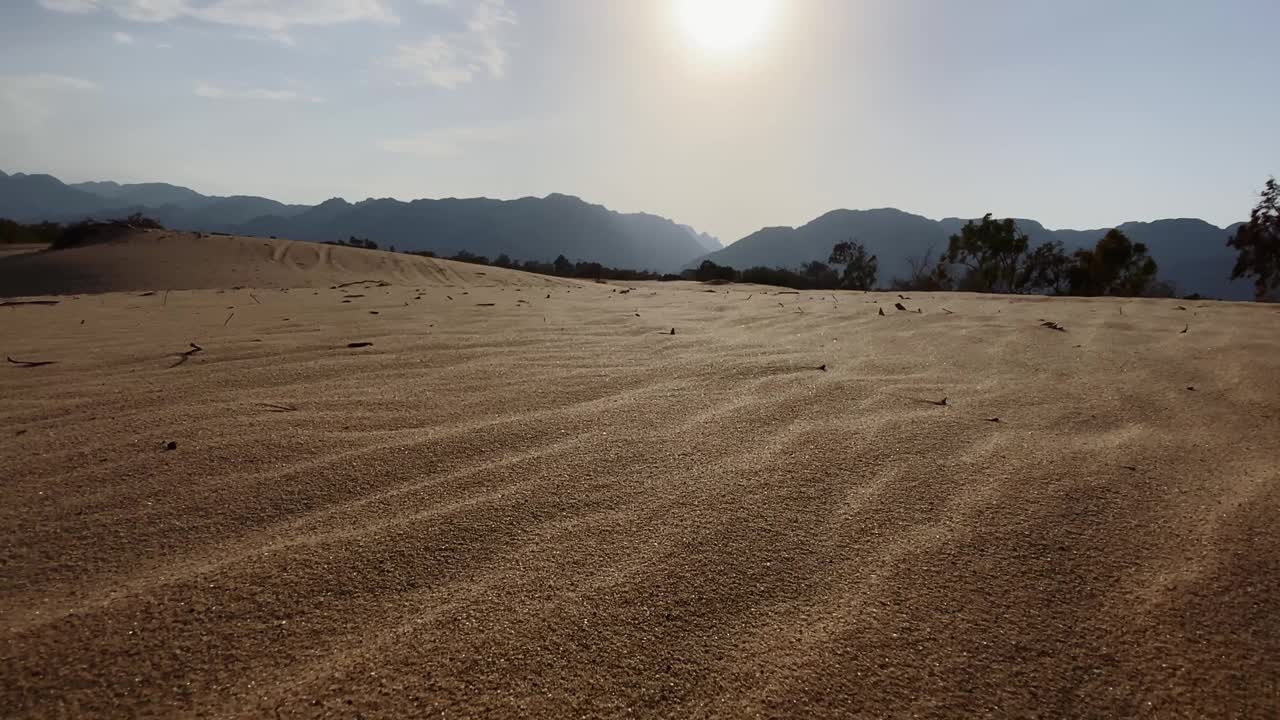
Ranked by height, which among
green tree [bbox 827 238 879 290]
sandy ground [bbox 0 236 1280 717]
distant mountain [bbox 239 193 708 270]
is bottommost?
sandy ground [bbox 0 236 1280 717]

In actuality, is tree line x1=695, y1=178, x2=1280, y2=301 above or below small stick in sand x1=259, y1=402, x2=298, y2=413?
above

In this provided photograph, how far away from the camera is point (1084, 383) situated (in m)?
1.98

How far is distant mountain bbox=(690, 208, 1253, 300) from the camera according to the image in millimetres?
117812

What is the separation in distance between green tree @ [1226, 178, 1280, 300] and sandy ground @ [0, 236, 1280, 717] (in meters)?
28.8

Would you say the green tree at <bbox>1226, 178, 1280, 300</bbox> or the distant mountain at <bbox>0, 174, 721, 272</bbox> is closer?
the green tree at <bbox>1226, 178, 1280, 300</bbox>

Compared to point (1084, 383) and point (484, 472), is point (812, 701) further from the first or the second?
point (1084, 383)

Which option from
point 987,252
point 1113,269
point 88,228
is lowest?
point 88,228

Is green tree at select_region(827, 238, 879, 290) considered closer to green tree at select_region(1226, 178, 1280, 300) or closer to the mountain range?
green tree at select_region(1226, 178, 1280, 300)

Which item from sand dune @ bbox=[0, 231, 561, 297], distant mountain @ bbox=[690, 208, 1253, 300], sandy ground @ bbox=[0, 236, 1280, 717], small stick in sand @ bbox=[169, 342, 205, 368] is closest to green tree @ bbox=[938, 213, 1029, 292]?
sand dune @ bbox=[0, 231, 561, 297]

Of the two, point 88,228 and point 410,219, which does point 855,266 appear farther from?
point 410,219

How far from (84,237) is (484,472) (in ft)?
50.0

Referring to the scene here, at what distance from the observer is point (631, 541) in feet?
3.01

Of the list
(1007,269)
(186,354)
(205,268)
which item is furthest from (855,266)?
(186,354)

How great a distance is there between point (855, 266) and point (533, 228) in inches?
5362
